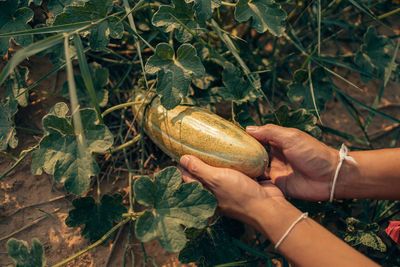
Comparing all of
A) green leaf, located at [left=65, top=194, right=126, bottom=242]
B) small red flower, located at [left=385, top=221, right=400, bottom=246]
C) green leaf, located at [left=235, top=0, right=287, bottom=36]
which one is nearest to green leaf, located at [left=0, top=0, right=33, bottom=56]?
green leaf, located at [left=65, top=194, right=126, bottom=242]

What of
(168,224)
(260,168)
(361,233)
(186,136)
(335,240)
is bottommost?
(361,233)

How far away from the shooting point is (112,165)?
227cm

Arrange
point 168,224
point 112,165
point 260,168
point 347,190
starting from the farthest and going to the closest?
point 112,165
point 347,190
point 260,168
point 168,224

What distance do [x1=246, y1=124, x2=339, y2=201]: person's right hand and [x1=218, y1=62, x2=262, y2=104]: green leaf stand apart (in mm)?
237

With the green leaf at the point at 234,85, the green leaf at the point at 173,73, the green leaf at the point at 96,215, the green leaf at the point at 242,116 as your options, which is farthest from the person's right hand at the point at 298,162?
the green leaf at the point at 96,215

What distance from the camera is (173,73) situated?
5.76ft

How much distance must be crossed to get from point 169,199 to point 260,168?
56cm

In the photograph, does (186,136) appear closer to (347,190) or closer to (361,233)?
(347,190)

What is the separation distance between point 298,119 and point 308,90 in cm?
32

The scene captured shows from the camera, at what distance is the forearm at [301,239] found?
162 centimetres

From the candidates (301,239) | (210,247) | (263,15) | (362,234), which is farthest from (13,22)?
(362,234)

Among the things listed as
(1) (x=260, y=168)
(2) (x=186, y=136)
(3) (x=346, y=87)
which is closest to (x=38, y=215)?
(2) (x=186, y=136)

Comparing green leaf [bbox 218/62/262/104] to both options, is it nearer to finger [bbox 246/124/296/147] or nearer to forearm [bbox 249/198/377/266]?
finger [bbox 246/124/296/147]

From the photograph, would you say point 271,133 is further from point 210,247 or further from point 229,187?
point 210,247
